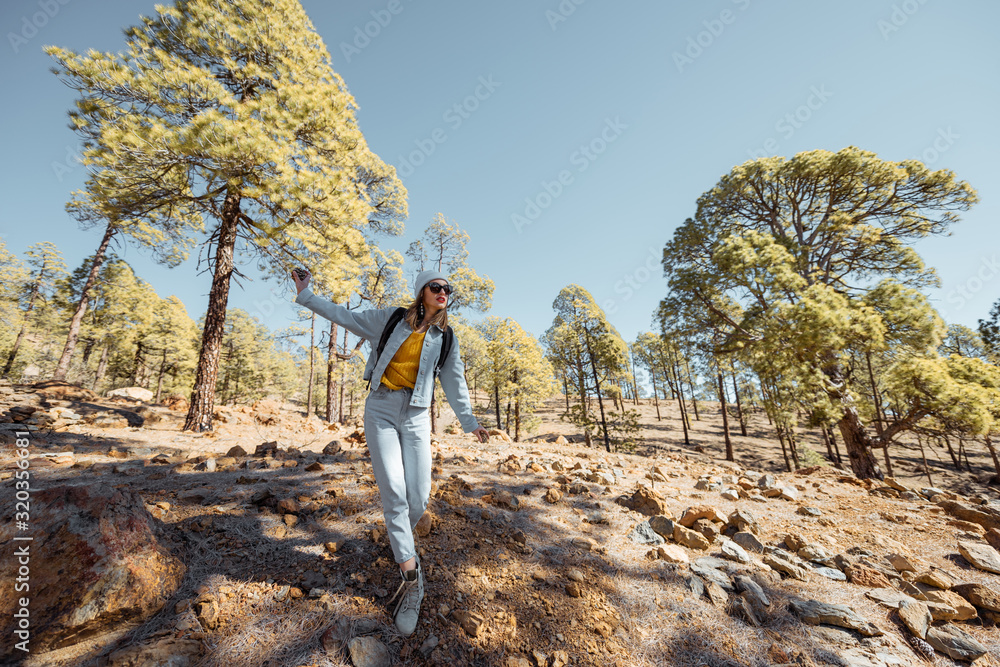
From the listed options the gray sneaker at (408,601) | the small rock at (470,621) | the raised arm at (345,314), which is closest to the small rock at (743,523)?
the small rock at (470,621)

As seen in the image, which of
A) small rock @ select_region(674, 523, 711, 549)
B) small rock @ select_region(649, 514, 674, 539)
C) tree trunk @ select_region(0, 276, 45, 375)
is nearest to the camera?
small rock @ select_region(674, 523, 711, 549)

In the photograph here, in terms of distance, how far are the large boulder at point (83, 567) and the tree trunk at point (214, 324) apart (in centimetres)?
629

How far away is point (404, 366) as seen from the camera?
2.62 metres

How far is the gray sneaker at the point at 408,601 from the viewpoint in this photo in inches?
81.6

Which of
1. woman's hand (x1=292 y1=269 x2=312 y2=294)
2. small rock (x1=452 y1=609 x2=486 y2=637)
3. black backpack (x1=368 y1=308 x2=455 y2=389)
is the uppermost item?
woman's hand (x1=292 y1=269 x2=312 y2=294)

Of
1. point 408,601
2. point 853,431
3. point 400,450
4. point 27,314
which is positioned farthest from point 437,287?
point 27,314

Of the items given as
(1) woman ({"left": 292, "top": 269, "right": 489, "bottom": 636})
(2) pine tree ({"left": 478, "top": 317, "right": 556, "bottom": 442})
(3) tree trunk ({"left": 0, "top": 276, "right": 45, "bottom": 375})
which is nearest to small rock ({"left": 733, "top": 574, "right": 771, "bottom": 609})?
(1) woman ({"left": 292, "top": 269, "right": 489, "bottom": 636})

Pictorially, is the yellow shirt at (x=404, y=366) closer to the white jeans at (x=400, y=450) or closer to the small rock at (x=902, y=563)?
the white jeans at (x=400, y=450)

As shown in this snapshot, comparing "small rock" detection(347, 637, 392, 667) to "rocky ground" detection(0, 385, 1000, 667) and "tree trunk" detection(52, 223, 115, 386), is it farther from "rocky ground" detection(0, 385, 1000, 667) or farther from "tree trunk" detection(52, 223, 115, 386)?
"tree trunk" detection(52, 223, 115, 386)

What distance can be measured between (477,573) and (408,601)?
2.18ft

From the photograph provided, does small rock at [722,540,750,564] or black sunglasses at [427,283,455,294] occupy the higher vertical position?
black sunglasses at [427,283,455,294]

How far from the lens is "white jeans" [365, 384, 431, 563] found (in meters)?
2.31

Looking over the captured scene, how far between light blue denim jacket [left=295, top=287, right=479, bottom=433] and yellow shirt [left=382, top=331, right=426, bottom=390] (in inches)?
1.8

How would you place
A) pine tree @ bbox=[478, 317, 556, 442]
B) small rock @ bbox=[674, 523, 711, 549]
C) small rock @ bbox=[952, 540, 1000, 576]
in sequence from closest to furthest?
small rock @ bbox=[952, 540, 1000, 576]
small rock @ bbox=[674, 523, 711, 549]
pine tree @ bbox=[478, 317, 556, 442]
